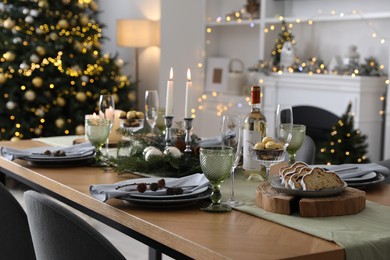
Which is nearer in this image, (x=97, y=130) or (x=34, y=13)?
(x=97, y=130)

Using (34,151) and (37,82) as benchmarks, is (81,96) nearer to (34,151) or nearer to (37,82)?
(37,82)

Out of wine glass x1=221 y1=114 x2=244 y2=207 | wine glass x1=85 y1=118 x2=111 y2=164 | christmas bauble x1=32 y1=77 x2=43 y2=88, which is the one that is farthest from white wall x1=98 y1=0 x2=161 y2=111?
wine glass x1=221 y1=114 x2=244 y2=207

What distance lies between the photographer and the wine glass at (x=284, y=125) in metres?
2.19

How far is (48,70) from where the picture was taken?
5852 millimetres

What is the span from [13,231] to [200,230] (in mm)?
862

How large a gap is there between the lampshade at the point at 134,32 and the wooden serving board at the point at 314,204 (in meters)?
4.55

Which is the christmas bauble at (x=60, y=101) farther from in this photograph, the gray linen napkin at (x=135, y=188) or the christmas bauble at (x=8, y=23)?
the gray linen napkin at (x=135, y=188)

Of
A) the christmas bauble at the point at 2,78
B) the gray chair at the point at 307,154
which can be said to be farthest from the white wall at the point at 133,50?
the gray chair at the point at 307,154

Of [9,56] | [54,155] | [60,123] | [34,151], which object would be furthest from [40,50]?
[54,155]

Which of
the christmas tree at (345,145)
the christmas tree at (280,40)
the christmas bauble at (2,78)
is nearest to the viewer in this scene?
the christmas tree at (345,145)

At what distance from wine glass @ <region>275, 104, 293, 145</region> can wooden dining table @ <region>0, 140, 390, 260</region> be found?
30cm

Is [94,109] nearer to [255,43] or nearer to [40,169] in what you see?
[255,43]

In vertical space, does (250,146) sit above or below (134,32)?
below

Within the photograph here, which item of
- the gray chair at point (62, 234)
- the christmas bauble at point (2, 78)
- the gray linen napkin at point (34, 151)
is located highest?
the christmas bauble at point (2, 78)
